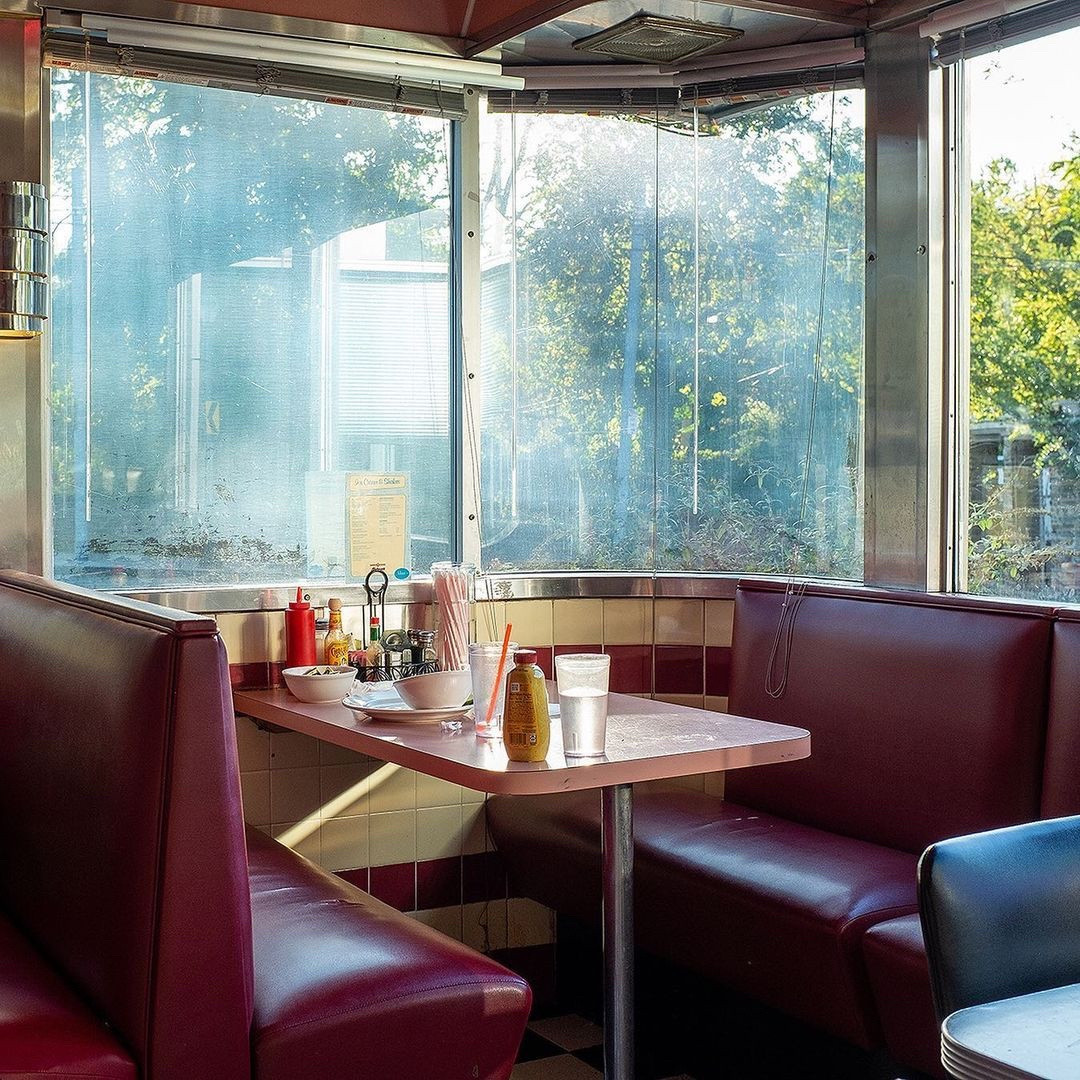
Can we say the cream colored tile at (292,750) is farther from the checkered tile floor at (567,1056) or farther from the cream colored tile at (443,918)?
the checkered tile floor at (567,1056)

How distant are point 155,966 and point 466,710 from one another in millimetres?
1030

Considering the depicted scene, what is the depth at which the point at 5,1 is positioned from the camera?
3.22 metres

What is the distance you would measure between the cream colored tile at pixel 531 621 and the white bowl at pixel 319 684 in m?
0.67

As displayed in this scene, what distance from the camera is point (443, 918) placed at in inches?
146

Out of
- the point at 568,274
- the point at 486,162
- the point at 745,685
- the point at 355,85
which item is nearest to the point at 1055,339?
→ the point at 745,685

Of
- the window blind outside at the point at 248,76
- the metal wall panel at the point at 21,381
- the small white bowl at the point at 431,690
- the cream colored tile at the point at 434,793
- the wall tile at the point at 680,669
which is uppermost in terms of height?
the window blind outside at the point at 248,76

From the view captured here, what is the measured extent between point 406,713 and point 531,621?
1.03 m

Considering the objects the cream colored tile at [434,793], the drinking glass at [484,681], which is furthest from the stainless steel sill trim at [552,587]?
the drinking glass at [484,681]

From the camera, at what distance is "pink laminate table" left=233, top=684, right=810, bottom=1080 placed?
7.58ft

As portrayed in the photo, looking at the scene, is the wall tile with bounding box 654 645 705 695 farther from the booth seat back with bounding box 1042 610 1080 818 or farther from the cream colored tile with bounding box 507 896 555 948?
the booth seat back with bounding box 1042 610 1080 818

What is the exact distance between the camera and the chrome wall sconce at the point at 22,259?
10.3 ft

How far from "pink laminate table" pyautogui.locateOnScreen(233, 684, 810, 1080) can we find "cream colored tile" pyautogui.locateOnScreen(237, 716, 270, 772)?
602 millimetres

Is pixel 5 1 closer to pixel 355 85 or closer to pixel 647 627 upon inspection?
pixel 355 85

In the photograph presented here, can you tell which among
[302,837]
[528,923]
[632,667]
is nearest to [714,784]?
[632,667]
